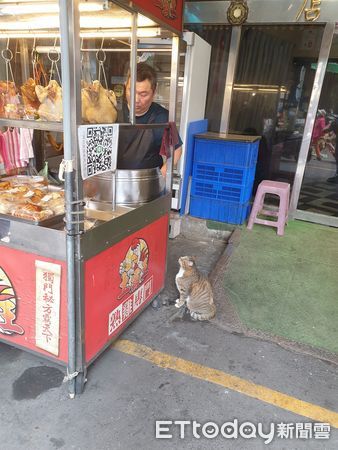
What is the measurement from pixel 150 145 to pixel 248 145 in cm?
219

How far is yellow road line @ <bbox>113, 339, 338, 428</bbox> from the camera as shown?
225cm

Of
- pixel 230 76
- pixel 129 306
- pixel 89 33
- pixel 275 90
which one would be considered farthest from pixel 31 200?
pixel 275 90

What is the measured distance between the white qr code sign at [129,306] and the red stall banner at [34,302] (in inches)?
16.1

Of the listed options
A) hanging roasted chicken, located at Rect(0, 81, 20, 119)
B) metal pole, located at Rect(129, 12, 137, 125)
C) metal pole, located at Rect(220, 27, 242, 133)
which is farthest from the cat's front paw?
metal pole, located at Rect(220, 27, 242, 133)

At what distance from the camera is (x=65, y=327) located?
217cm

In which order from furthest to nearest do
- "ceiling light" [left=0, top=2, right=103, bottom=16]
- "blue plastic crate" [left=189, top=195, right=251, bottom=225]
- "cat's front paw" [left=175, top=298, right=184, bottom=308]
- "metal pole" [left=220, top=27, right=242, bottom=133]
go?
"metal pole" [left=220, top=27, right=242, bottom=133] → "blue plastic crate" [left=189, top=195, right=251, bottom=225] → "cat's front paw" [left=175, top=298, right=184, bottom=308] → "ceiling light" [left=0, top=2, right=103, bottom=16]

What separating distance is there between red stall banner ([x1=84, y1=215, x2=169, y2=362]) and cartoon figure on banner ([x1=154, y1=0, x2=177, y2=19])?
157 centimetres

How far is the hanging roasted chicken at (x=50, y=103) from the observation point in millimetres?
2109

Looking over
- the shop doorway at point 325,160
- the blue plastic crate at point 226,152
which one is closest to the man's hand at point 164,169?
the blue plastic crate at point 226,152

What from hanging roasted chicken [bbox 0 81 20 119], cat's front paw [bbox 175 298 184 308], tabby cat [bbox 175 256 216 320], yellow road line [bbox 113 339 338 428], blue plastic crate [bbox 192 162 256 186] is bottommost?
yellow road line [bbox 113 339 338 428]

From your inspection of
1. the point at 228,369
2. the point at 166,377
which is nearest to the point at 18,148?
the point at 166,377

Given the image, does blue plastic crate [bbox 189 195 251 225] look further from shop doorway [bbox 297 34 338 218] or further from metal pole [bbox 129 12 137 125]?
metal pole [bbox 129 12 137 125]

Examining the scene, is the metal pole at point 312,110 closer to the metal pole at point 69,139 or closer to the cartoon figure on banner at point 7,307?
the metal pole at point 69,139

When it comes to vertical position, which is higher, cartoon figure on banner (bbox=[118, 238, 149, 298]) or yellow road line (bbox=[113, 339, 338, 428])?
cartoon figure on banner (bbox=[118, 238, 149, 298])
